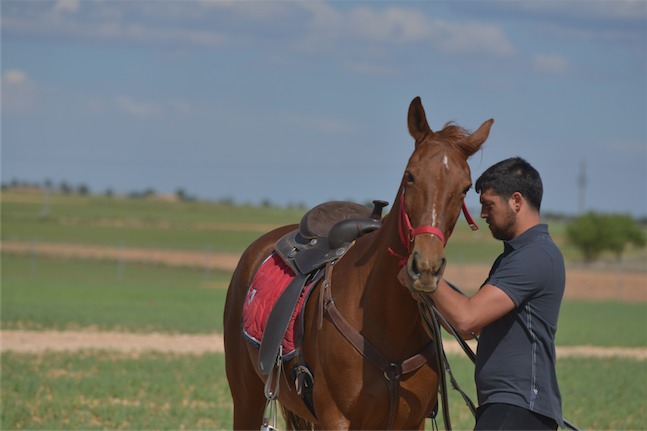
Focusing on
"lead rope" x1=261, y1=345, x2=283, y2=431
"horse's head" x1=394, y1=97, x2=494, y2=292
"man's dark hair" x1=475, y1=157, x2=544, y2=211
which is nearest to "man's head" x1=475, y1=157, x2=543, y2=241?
"man's dark hair" x1=475, y1=157, x2=544, y2=211

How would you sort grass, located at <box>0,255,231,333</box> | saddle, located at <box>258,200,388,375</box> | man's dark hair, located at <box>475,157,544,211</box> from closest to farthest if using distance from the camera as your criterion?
man's dark hair, located at <box>475,157,544,211</box>
saddle, located at <box>258,200,388,375</box>
grass, located at <box>0,255,231,333</box>

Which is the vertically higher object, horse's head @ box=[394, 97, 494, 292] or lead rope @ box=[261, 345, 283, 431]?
horse's head @ box=[394, 97, 494, 292]

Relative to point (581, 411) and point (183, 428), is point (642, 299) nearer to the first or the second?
point (581, 411)

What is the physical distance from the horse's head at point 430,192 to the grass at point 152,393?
5.49 metres

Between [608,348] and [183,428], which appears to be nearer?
[183,428]

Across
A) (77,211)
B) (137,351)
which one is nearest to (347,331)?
(137,351)

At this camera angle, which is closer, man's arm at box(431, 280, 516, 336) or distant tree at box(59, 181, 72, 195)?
man's arm at box(431, 280, 516, 336)

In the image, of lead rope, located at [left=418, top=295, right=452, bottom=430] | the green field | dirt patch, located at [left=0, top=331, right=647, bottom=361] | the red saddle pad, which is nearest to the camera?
lead rope, located at [left=418, top=295, right=452, bottom=430]

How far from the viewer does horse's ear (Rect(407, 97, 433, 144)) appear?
176 inches

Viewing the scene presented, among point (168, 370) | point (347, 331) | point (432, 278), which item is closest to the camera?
point (432, 278)

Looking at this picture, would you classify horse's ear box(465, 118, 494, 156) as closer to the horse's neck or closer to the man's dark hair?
the man's dark hair

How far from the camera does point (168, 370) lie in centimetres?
1288

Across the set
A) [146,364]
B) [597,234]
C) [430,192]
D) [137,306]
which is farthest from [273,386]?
[597,234]

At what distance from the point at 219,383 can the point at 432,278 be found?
8.56 meters
